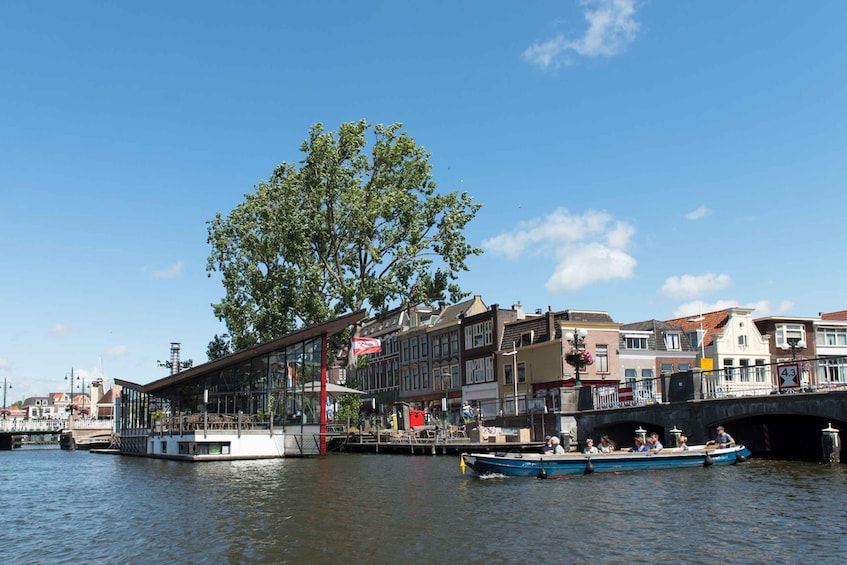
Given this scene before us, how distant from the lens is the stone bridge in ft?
107

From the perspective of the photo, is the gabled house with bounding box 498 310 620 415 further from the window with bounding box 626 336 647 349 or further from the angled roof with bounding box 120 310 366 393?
the angled roof with bounding box 120 310 366 393

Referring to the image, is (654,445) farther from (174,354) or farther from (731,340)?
(174,354)

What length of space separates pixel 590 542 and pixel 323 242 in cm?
3870

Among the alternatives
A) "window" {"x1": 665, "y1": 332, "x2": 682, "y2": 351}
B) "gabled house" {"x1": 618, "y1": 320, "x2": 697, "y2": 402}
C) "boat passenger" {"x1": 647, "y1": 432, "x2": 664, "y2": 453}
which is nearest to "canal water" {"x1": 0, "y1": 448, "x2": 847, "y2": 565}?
"boat passenger" {"x1": 647, "y1": 432, "x2": 664, "y2": 453}

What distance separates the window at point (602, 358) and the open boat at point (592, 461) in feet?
95.9

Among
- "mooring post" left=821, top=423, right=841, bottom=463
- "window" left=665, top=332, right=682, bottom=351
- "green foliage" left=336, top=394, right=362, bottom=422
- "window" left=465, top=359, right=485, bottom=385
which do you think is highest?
"window" left=665, top=332, right=682, bottom=351

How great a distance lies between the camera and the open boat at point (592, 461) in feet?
102

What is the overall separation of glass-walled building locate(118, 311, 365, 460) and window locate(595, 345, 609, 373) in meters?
23.1

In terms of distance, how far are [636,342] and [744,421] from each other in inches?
1046

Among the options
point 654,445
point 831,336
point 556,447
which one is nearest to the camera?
point 556,447

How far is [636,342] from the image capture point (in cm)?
6600

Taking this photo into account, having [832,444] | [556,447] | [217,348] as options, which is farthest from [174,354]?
[832,444]

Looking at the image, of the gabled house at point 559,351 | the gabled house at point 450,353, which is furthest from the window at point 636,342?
the gabled house at point 450,353

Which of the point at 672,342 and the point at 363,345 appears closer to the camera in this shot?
the point at 363,345
